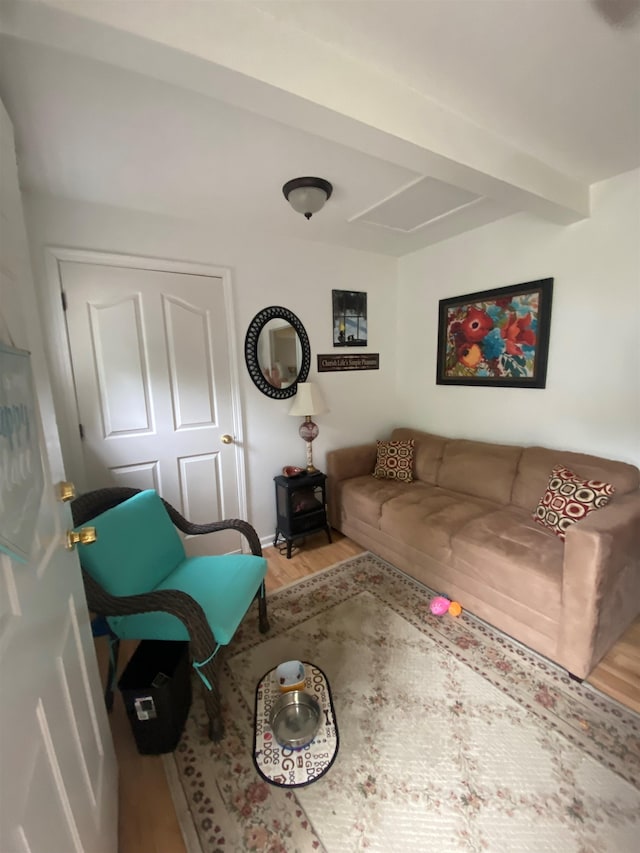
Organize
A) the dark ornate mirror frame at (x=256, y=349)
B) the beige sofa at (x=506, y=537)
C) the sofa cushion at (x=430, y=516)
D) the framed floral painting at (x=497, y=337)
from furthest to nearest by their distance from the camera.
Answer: the dark ornate mirror frame at (x=256, y=349), the framed floral painting at (x=497, y=337), the sofa cushion at (x=430, y=516), the beige sofa at (x=506, y=537)

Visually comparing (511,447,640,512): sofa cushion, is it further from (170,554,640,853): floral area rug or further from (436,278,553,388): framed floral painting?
(170,554,640,853): floral area rug

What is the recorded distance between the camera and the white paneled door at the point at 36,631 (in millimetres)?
576

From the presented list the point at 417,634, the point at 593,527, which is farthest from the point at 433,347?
the point at 417,634

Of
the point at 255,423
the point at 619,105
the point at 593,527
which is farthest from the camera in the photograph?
the point at 255,423

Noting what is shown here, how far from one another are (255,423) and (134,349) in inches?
37.4

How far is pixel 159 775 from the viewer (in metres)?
1.33

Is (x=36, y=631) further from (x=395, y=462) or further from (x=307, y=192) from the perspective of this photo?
(x=395, y=462)

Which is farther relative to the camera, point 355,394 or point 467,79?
point 355,394

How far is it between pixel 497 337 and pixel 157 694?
288cm

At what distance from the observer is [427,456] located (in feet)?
9.96

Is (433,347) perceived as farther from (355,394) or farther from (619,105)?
(619,105)

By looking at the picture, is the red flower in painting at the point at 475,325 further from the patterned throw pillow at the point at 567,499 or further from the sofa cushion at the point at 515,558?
the sofa cushion at the point at 515,558

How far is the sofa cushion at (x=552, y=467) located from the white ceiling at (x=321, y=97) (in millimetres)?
1466

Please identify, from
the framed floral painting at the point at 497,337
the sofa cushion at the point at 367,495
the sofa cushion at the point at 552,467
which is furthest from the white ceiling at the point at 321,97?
the sofa cushion at the point at 367,495
